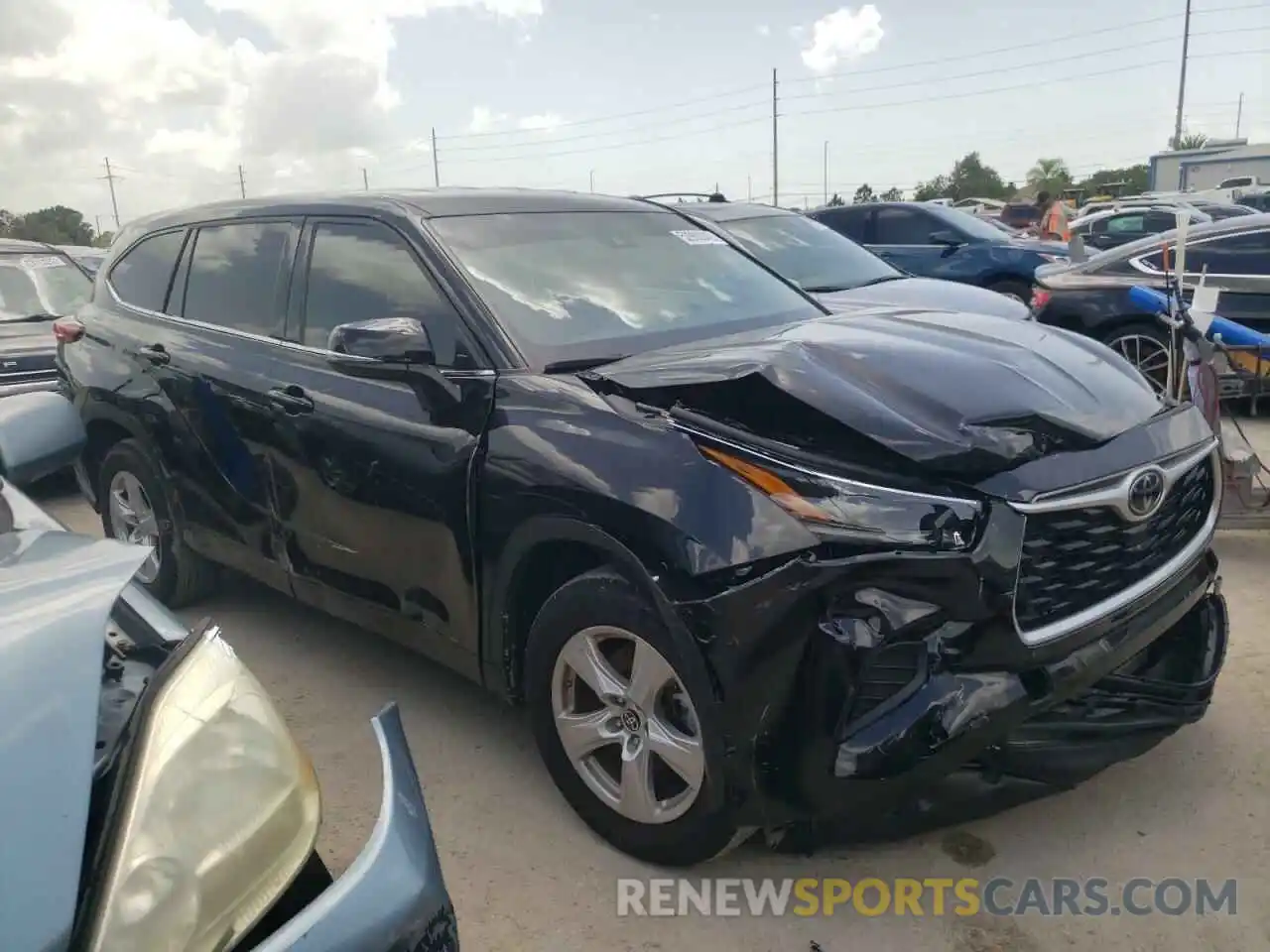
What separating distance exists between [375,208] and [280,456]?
936mm

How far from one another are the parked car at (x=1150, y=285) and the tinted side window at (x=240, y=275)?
20.8ft

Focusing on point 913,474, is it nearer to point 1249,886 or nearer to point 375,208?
point 1249,886

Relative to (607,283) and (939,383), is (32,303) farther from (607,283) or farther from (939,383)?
(939,383)

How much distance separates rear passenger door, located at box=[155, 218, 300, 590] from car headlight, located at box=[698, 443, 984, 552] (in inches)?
84.2

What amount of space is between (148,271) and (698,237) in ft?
8.41

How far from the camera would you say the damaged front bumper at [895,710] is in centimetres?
232

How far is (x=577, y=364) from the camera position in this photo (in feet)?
10.3

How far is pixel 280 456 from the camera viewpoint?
12.5 ft

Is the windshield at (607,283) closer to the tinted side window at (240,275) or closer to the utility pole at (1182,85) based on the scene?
the tinted side window at (240,275)

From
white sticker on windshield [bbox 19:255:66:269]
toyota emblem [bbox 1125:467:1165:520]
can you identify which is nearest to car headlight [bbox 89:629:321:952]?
toyota emblem [bbox 1125:467:1165:520]

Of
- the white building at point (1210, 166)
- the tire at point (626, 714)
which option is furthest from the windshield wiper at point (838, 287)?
the white building at point (1210, 166)

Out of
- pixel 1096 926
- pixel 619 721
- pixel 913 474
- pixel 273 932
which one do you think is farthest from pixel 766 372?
pixel 273 932

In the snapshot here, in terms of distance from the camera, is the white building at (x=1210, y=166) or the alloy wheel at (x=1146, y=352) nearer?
the alloy wheel at (x=1146, y=352)

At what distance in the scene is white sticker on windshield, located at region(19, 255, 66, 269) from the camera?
892 centimetres
